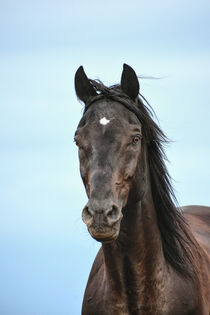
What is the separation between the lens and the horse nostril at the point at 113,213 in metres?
5.27

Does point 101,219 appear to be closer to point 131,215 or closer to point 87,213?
point 87,213

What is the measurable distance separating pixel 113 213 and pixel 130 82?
148 cm

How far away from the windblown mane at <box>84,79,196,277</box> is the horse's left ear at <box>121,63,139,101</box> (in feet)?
0.20

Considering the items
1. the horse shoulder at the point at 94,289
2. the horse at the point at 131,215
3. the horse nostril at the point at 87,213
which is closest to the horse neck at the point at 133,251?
the horse at the point at 131,215

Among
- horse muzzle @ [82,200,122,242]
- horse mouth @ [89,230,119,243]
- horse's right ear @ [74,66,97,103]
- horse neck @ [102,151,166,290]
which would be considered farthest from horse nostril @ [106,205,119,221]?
horse's right ear @ [74,66,97,103]

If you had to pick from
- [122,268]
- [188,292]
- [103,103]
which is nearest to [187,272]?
[188,292]

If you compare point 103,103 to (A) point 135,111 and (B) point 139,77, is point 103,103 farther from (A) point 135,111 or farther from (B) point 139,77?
(B) point 139,77

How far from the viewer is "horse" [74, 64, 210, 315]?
220 inches

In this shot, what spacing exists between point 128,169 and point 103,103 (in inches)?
29.1

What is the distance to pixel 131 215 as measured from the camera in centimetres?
609

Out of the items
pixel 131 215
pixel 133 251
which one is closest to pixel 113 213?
pixel 131 215

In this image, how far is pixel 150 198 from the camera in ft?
20.8

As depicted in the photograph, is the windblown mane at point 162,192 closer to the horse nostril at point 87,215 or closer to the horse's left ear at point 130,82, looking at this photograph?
the horse's left ear at point 130,82

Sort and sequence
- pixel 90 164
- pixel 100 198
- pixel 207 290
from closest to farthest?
pixel 100 198 < pixel 90 164 < pixel 207 290
